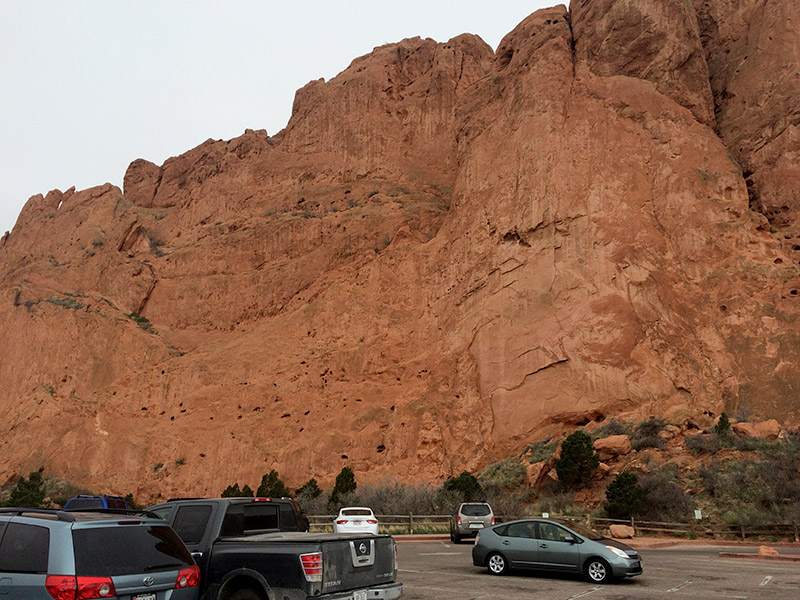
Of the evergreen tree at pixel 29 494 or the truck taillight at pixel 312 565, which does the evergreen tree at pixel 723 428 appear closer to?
the truck taillight at pixel 312 565

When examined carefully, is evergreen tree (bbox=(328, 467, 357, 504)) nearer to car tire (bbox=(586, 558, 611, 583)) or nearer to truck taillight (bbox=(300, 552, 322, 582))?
car tire (bbox=(586, 558, 611, 583))

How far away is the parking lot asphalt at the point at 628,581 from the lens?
33.2ft

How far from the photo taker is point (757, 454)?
23656 mm

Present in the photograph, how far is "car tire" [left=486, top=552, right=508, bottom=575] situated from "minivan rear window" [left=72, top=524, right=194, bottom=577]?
7.84 m

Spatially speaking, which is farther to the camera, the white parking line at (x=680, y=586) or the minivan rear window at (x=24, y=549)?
the white parking line at (x=680, y=586)

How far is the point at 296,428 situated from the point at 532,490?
1536 centimetres

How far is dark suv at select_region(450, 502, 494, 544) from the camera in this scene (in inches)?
787

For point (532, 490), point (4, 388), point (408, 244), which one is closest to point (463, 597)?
point (532, 490)

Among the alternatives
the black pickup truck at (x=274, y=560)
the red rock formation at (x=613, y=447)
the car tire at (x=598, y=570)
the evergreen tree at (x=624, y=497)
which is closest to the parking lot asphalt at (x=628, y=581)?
the car tire at (x=598, y=570)

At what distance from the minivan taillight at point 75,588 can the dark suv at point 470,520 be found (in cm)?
1588

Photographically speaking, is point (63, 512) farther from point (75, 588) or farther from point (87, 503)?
point (87, 503)

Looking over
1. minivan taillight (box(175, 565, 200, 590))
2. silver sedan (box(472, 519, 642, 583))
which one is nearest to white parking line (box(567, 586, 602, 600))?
silver sedan (box(472, 519, 642, 583))

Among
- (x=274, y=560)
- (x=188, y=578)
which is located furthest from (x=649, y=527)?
(x=188, y=578)

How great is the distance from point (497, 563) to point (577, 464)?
43.8 feet
